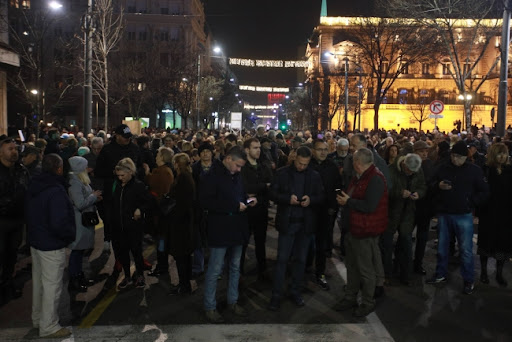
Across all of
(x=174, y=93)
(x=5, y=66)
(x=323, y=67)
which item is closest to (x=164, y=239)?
(x=5, y=66)

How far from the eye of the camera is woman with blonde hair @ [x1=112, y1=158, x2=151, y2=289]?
6820 mm

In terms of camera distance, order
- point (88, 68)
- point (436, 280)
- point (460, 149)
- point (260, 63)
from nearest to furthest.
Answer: point (460, 149), point (436, 280), point (88, 68), point (260, 63)

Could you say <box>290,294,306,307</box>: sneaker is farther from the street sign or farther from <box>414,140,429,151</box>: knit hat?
the street sign

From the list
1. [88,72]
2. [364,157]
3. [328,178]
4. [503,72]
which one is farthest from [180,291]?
[503,72]

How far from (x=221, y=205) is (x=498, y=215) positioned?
430cm

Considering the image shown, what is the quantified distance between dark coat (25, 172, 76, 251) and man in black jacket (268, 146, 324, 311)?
8.02 ft

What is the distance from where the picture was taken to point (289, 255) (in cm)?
645

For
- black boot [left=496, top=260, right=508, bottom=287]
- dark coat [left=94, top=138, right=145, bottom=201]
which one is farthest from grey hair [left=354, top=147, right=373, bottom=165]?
dark coat [left=94, top=138, right=145, bottom=201]

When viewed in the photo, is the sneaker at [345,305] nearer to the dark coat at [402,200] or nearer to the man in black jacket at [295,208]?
the man in black jacket at [295,208]

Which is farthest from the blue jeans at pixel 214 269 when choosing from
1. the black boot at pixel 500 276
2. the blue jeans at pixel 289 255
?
the black boot at pixel 500 276

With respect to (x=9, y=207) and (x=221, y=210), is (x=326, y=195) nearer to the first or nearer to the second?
(x=221, y=210)

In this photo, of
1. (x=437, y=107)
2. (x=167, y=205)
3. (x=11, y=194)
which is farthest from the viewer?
(x=437, y=107)

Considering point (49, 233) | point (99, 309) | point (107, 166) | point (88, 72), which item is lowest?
point (99, 309)

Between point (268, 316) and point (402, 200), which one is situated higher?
point (402, 200)
